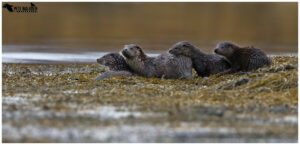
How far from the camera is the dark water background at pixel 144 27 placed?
20203mm

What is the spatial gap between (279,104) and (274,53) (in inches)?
388

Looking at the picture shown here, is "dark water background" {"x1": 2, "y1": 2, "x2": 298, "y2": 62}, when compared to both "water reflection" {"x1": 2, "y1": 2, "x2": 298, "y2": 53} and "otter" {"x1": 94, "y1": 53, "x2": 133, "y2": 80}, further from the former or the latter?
"otter" {"x1": 94, "y1": 53, "x2": 133, "y2": 80}

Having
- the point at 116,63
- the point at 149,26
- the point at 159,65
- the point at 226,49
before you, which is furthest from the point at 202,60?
the point at 149,26

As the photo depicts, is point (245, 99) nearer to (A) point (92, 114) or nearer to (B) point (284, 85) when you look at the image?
(B) point (284, 85)

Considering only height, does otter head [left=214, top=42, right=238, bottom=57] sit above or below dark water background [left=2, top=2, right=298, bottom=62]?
below

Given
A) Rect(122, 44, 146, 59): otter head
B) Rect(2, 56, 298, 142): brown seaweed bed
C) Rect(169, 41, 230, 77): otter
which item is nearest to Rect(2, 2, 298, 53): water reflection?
Rect(169, 41, 230, 77): otter

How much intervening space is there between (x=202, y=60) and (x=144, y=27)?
14760mm

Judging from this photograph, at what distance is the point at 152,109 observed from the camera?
768 centimetres

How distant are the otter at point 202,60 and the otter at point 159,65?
9 cm

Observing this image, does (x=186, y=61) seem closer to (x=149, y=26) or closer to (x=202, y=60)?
(x=202, y=60)

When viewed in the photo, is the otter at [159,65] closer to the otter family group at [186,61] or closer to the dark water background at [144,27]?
the otter family group at [186,61]

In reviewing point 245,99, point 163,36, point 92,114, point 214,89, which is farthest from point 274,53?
point 92,114

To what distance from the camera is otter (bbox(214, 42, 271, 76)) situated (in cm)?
1179

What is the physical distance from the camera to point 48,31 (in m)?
25.2
